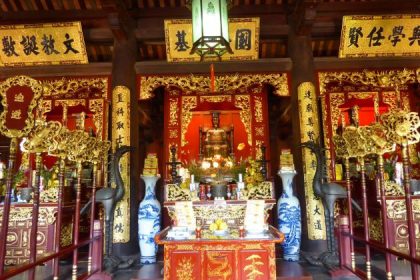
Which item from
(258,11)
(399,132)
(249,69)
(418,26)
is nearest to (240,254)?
(399,132)

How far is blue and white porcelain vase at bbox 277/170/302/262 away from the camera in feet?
14.3

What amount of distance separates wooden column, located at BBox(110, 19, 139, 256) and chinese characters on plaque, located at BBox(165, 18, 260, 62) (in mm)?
575

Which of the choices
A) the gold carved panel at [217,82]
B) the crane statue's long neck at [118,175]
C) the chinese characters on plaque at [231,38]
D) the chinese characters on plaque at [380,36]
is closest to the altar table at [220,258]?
the crane statue's long neck at [118,175]

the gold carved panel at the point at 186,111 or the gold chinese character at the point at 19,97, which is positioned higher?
the gold carved panel at the point at 186,111

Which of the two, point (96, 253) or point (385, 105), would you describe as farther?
point (385, 105)

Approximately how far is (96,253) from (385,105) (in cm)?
565

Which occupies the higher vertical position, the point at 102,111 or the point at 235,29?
the point at 235,29

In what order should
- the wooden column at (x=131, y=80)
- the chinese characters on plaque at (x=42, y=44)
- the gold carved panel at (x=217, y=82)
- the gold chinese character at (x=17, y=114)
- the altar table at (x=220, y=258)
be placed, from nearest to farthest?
the gold chinese character at (x=17, y=114) < the altar table at (x=220, y=258) < the wooden column at (x=131, y=80) < the chinese characters on plaque at (x=42, y=44) < the gold carved panel at (x=217, y=82)

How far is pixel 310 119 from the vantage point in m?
4.73

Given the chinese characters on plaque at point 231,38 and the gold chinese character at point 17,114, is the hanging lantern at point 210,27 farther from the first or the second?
the chinese characters on plaque at point 231,38

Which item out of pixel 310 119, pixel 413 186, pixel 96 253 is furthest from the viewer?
pixel 310 119

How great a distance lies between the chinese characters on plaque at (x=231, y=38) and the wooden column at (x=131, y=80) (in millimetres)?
575

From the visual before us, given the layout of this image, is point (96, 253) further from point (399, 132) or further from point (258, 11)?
point (258, 11)

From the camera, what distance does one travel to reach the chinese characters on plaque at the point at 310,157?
445cm
